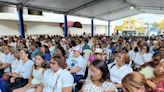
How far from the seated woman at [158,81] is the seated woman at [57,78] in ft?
3.78

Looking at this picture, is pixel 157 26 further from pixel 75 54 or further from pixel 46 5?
pixel 75 54

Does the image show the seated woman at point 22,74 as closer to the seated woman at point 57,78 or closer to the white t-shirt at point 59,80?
the seated woman at point 57,78

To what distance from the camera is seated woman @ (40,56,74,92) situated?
10.5ft

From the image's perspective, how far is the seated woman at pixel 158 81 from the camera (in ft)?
8.74

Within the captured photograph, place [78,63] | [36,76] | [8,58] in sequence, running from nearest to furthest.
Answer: [36,76]
[78,63]
[8,58]

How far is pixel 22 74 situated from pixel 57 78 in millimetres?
1566

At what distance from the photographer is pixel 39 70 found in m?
3.92

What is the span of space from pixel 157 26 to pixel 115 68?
2891cm

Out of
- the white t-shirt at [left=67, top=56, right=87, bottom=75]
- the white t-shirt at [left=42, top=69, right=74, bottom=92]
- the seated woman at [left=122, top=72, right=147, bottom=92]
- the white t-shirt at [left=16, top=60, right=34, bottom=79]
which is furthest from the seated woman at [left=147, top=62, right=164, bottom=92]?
the white t-shirt at [left=16, top=60, right=34, bottom=79]

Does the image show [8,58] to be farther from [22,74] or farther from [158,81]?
[158,81]

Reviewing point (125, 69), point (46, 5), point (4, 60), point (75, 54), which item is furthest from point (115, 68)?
point (46, 5)

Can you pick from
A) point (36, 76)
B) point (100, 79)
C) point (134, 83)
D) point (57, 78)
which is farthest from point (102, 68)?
point (36, 76)

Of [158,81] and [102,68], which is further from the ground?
[102,68]

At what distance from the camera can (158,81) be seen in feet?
9.68
